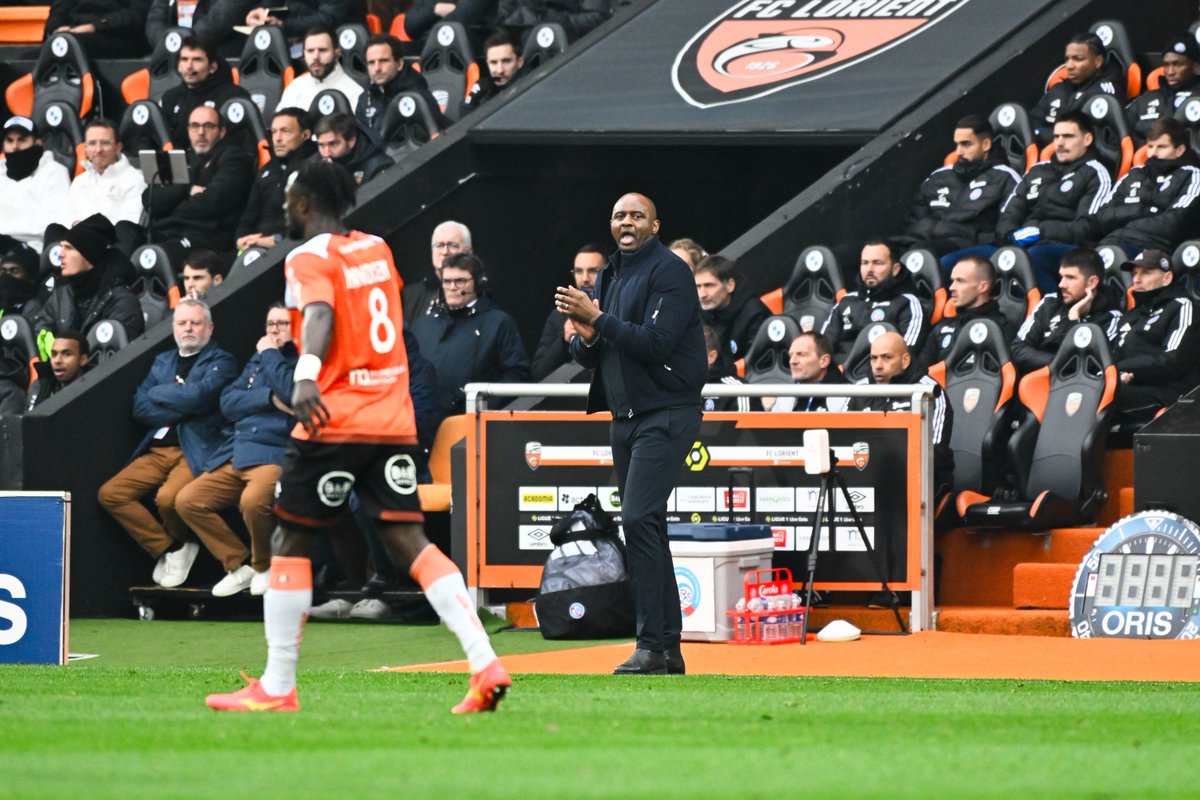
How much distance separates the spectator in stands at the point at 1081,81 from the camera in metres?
16.0

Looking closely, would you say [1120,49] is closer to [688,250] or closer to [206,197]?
[688,250]

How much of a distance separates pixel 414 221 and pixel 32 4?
9.33 metres

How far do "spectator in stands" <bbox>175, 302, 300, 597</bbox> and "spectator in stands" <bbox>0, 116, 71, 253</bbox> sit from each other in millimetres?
5411

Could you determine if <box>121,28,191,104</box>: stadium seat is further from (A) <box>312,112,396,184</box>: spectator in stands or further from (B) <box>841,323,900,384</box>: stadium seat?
(B) <box>841,323,900,384</box>: stadium seat

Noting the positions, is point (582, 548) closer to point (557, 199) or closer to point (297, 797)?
point (557, 199)

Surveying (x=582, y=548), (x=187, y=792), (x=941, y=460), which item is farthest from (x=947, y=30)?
(x=187, y=792)

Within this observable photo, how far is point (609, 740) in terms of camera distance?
6523 millimetres

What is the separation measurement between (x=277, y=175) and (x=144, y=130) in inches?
92.6

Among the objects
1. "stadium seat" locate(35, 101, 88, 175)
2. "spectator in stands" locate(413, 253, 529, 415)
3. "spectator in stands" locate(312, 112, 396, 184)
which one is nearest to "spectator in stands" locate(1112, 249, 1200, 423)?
"spectator in stands" locate(413, 253, 529, 415)

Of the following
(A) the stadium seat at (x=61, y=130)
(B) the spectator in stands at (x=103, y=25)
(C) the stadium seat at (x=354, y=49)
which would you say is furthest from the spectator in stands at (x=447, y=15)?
(A) the stadium seat at (x=61, y=130)

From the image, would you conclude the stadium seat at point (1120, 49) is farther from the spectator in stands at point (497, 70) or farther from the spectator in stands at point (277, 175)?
the spectator in stands at point (277, 175)

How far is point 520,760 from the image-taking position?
6004 millimetres

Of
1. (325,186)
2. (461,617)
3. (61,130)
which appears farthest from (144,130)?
(461,617)

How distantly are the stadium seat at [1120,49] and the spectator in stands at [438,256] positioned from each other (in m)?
5.24
